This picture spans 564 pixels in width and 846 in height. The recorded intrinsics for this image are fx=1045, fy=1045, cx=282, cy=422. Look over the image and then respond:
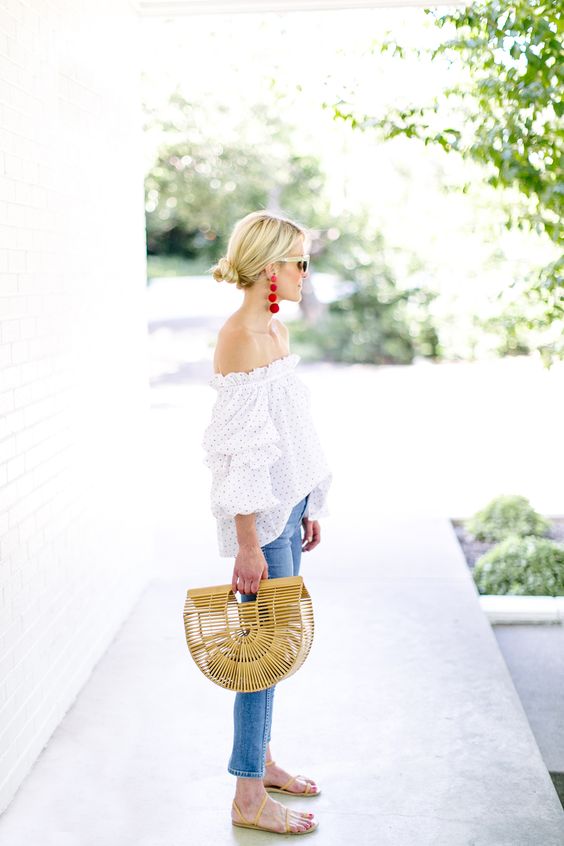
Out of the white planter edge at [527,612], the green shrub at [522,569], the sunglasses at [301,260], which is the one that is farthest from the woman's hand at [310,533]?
the green shrub at [522,569]

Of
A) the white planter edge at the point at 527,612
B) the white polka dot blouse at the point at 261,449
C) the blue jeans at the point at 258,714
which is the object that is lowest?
the white planter edge at the point at 527,612

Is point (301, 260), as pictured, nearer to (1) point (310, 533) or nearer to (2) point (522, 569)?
(1) point (310, 533)

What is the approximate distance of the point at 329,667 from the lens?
12.8 feet

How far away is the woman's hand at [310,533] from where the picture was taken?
2940mm

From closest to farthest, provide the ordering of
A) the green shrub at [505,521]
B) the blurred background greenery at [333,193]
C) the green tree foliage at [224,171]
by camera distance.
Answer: the green shrub at [505,521]
the blurred background greenery at [333,193]
the green tree foliage at [224,171]

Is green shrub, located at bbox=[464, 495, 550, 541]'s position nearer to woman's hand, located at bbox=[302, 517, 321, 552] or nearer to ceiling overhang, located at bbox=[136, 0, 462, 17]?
ceiling overhang, located at bbox=[136, 0, 462, 17]

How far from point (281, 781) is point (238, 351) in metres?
1.24

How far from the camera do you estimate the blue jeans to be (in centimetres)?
267

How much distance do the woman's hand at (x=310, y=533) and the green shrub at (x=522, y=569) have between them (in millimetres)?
2215

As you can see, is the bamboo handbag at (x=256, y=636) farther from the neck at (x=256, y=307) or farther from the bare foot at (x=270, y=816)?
the neck at (x=256, y=307)

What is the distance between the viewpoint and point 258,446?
256 cm

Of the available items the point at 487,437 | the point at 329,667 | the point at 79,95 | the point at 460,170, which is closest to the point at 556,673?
the point at 329,667

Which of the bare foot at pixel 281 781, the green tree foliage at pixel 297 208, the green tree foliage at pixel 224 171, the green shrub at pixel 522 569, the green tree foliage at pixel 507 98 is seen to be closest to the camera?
the bare foot at pixel 281 781

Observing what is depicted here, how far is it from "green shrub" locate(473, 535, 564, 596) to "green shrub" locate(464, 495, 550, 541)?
1.66 ft
